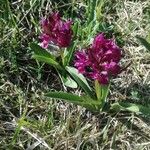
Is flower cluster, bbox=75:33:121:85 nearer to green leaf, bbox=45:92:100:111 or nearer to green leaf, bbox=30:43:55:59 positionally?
green leaf, bbox=45:92:100:111

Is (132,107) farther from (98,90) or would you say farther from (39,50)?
(39,50)

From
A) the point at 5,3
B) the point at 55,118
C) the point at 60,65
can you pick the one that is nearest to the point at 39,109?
the point at 55,118

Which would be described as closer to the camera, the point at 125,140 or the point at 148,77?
the point at 125,140

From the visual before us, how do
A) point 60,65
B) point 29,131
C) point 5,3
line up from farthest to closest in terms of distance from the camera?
1. point 5,3
2. point 60,65
3. point 29,131

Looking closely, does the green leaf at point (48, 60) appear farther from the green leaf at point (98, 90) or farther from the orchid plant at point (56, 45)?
the green leaf at point (98, 90)

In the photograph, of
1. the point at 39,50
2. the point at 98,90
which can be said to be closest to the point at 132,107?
the point at 98,90

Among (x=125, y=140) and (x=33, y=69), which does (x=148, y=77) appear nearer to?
(x=125, y=140)
